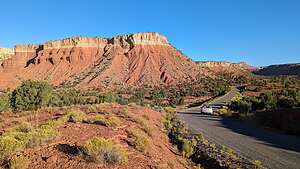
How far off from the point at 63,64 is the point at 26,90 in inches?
3921

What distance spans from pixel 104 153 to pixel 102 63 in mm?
116237

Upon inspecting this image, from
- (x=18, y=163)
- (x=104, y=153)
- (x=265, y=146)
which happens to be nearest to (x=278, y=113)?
(x=265, y=146)

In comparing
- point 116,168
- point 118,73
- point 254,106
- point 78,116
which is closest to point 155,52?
point 118,73

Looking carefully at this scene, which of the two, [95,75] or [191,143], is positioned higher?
[95,75]

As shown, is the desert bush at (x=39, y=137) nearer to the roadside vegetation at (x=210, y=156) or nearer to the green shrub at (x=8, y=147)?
the green shrub at (x=8, y=147)

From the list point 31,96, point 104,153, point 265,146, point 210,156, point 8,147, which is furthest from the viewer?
point 31,96

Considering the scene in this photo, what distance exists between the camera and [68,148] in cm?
1187

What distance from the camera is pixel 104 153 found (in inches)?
410

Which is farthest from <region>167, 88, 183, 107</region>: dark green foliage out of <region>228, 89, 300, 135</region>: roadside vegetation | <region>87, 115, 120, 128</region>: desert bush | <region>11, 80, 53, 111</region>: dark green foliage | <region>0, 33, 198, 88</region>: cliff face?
<region>87, 115, 120, 128</region>: desert bush

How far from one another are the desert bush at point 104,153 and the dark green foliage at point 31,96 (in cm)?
2643

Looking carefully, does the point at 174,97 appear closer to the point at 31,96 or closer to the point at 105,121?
the point at 31,96

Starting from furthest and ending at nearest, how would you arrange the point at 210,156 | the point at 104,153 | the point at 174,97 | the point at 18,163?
the point at 174,97 < the point at 210,156 < the point at 104,153 < the point at 18,163

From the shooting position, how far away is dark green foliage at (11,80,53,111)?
3557 cm

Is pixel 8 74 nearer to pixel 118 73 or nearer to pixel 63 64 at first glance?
pixel 63 64
